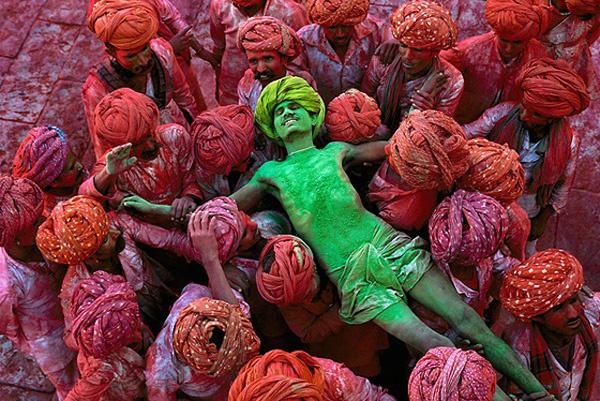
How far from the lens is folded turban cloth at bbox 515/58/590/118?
5.11 metres

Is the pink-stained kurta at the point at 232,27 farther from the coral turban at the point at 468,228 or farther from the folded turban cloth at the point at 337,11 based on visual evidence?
the coral turban at the point at 468,228

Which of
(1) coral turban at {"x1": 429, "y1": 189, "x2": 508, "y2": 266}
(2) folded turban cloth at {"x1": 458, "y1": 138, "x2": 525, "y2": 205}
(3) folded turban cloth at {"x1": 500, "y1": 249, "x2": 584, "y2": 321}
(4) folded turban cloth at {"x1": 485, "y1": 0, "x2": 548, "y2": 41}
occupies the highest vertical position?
(4) folded turban cloth at {"x1": 485, "y1": 0, "x2": 548, "y2": 41}

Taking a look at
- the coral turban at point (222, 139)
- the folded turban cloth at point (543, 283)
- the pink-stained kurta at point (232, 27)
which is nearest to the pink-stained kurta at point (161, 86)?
the pink-stained kurta at point (232, 27)

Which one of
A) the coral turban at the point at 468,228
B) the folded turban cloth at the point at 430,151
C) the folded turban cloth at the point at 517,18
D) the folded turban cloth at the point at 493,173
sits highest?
the folded turban cloth at the point at 517,18

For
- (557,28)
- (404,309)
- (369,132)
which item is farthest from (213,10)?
(404,309)

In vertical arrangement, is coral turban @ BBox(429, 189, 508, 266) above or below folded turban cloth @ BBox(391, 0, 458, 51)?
below

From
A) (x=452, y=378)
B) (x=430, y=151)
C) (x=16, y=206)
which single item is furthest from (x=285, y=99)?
(x=452, y=378)

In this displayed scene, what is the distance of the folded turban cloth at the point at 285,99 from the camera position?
16.7 ft

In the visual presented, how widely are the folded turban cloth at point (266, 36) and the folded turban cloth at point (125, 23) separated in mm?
425

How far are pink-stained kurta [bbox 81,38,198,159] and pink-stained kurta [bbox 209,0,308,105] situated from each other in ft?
1.31

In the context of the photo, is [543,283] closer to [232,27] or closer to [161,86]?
[161,86]

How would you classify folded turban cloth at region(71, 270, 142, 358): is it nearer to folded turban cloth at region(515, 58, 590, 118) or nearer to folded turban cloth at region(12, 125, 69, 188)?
folded turban cloth at region(12, 125, 69, 188)

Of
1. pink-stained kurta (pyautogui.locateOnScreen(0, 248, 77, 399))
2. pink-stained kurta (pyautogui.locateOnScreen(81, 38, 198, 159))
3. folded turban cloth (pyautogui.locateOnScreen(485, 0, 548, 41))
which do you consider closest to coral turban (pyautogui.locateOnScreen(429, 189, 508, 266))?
folded turban cloth (pyautogui.locateOnScreen(485, 0, 548, 41))

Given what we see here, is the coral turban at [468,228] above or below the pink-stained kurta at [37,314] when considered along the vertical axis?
above
